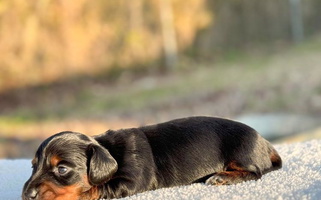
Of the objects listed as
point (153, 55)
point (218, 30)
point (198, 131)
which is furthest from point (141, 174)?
point (218, 30)

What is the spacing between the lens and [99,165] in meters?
2.66

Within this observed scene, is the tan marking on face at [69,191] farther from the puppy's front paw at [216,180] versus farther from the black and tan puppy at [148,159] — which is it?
the puppy's front paw at [216,180]

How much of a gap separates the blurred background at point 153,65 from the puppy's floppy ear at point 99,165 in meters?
7.18

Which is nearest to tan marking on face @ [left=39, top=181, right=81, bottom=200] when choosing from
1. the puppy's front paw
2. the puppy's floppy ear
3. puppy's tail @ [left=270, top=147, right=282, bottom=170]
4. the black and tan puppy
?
the black and tan puppy

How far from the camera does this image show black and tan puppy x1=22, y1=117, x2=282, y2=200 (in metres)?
2.60

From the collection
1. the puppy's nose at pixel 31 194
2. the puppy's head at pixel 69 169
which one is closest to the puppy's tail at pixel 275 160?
the puppy's head at pixel 69 169

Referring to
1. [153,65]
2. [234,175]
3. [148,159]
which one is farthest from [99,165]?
[153,65]

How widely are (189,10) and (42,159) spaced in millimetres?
13184

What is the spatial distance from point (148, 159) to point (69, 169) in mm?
475

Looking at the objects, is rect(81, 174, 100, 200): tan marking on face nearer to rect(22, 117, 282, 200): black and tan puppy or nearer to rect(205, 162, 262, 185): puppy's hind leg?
rect(22, 117, 282, 200): black and tan puppy

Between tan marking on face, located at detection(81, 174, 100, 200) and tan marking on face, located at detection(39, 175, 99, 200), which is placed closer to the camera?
tan marking on face, located at detection(39, 175, 99, 200)

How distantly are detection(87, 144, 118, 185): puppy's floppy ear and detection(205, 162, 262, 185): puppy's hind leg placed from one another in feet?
1.74

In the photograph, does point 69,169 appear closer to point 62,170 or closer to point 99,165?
point 62,170

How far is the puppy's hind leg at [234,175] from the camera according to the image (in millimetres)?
2846
